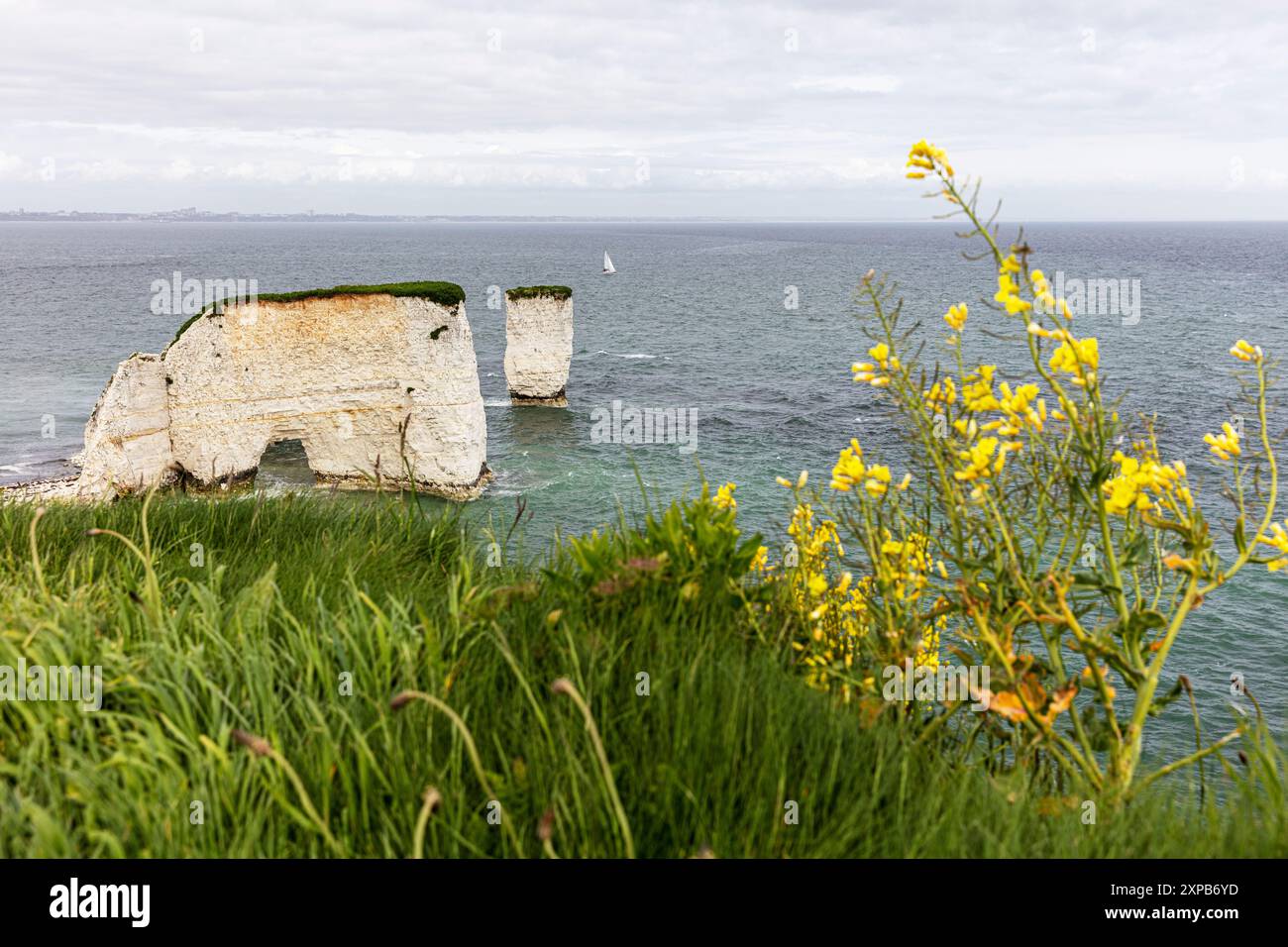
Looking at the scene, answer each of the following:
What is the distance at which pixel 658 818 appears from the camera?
A: 3.03 metres

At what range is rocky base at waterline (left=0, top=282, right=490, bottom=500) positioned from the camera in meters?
29.0

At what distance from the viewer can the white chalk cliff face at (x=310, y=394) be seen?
2886 centimetres

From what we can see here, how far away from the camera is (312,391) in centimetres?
3119

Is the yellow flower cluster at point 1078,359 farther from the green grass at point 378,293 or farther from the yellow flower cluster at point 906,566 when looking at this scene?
the green grass at point 378,293

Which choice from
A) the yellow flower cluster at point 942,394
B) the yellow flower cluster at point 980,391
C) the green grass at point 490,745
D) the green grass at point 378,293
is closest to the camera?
the green grass at point 490,745

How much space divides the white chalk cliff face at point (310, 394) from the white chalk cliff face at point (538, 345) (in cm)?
1282

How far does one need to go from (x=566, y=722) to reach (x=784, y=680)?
108cm

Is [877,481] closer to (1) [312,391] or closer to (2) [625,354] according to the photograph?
(1) [312,391]
